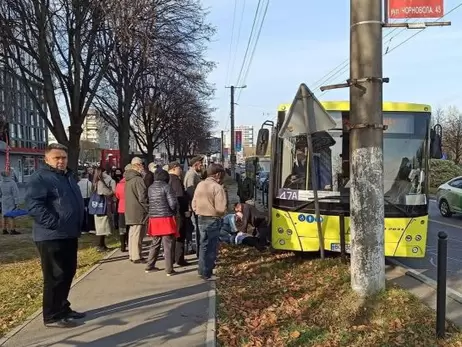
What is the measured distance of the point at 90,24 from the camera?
14695mm

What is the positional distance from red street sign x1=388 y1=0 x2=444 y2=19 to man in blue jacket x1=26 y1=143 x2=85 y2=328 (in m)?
4.11

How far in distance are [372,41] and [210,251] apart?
146 inches

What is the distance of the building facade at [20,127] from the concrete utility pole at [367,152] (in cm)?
367

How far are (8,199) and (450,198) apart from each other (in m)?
13.8

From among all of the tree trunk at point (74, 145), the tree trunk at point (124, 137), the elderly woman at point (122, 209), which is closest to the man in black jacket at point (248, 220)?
the elderly woman at point (122, 209)

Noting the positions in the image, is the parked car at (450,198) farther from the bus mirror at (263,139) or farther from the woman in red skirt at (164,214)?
the woman in red skirt at (164,214)

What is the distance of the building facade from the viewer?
53.6 ft

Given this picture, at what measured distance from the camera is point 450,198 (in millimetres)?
17359

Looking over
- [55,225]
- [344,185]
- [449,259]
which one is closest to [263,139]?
[344,185]

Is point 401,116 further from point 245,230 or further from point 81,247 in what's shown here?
point 81,247

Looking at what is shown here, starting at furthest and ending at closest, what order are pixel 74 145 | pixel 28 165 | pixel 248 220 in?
pixel 28 165, pixel 74 145, pixel 248 220

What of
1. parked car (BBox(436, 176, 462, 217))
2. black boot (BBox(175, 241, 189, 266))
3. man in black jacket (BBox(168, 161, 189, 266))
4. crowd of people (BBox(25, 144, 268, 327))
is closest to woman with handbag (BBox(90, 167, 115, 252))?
crowd of people (BBox(25, 144, 268, 327))

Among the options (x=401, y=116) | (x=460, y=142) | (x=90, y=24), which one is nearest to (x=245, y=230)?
(x=401, y=116)

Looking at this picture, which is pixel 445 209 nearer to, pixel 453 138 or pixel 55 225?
pixel 55 225
